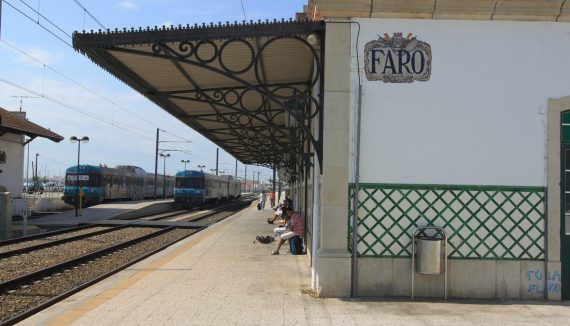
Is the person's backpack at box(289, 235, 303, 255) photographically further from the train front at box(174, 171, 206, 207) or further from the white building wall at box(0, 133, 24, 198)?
the train front at box(174, 171, 206, 207)

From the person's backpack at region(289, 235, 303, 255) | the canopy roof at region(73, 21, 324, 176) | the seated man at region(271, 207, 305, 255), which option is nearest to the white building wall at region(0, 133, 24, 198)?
the canopy roof at region(73, 21, 324, 176)

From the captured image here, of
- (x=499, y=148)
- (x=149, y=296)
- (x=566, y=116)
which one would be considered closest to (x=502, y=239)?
(x=499, y=148)

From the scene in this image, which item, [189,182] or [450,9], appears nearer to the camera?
[450,9]

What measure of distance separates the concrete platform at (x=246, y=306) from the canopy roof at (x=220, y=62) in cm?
204

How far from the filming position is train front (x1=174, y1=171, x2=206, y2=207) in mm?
43312

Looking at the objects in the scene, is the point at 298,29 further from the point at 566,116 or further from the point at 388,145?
the point at 566,116

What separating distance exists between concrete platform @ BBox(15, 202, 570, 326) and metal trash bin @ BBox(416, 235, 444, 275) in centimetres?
43

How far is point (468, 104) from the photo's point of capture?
24.2ft

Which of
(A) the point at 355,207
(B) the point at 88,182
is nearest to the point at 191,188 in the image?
(B) the point at 88,182

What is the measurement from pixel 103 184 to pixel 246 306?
3531 cm

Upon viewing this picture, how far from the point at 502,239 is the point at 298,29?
393 centimetres

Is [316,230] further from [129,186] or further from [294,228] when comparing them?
[129,186]

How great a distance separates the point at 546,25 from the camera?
7.37 metres

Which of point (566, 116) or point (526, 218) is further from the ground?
point (566, 116)
